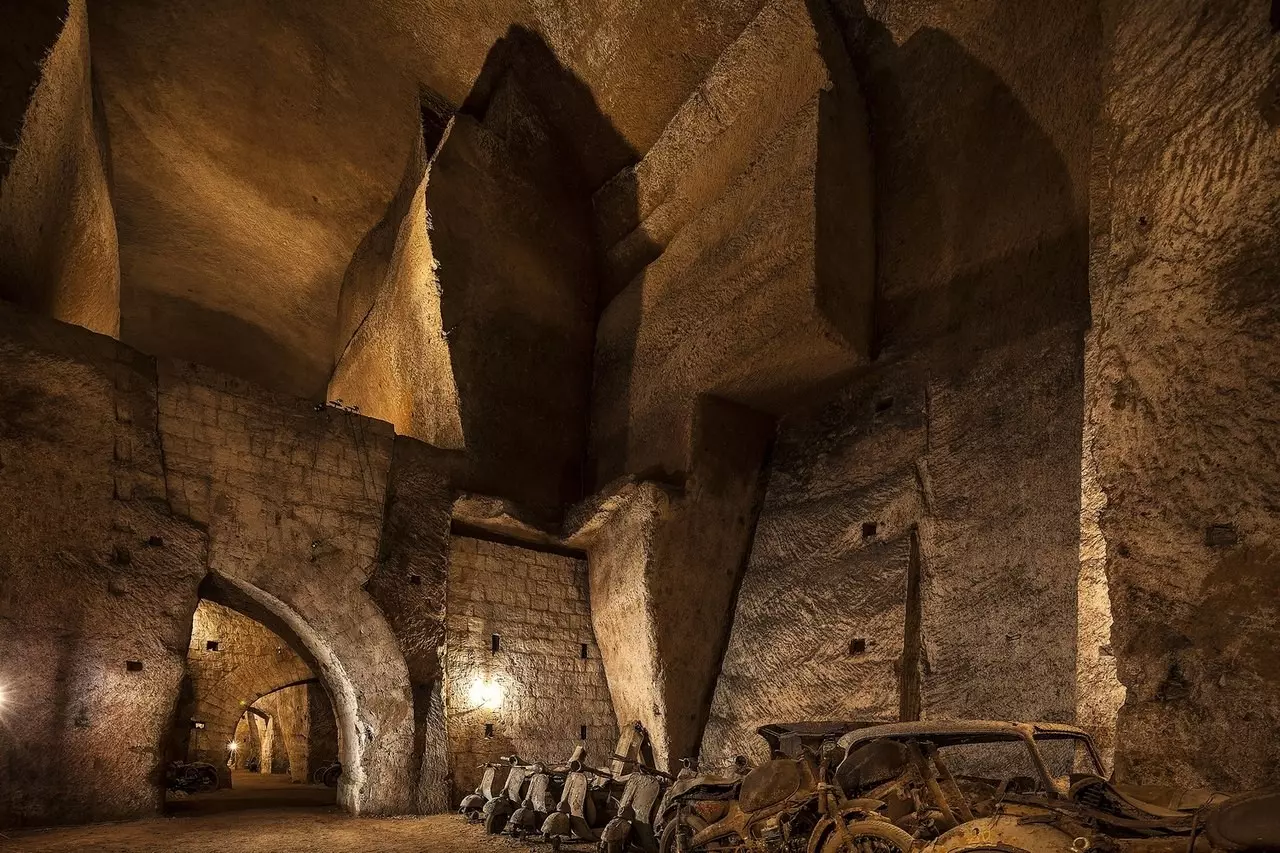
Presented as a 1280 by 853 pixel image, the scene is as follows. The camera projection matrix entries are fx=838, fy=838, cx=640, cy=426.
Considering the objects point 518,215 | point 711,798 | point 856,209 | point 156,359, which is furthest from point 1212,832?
point 518,215

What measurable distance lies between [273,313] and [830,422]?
10094mm

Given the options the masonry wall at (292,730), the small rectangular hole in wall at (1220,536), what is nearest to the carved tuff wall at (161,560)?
the small rectangular hole in wall at (1220,536)

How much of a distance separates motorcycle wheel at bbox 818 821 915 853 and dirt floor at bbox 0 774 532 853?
3.09m

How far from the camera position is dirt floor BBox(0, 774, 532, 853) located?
569cm

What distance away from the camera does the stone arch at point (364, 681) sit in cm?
770

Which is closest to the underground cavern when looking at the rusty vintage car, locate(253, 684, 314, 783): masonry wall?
the rusty vintage car

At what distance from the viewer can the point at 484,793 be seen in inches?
294

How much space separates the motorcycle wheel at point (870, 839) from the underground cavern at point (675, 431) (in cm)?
2

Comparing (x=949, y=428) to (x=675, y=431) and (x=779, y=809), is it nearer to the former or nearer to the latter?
(x=675, y=431)

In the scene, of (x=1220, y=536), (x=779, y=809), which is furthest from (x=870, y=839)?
(x=1220, y=536)

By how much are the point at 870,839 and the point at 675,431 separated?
5.40 meters

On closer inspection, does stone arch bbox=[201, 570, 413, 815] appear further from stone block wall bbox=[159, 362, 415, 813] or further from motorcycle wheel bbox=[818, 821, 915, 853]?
motorcycle wheel bbox=[818, 821, 915, 853]

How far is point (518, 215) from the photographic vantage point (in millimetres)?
10320

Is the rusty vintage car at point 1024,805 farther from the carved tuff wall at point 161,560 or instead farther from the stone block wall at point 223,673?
the stone block wall at point 223,673
